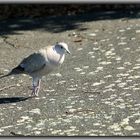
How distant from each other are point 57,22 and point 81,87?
381 centimetres

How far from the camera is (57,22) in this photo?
1034 cm

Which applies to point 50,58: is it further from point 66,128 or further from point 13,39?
point 13,39

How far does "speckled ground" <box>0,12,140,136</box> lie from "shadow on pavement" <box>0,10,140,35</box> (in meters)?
0.21

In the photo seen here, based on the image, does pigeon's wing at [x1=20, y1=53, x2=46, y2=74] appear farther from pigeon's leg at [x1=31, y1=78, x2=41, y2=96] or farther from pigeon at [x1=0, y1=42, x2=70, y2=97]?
pigeon's leg at [x1=31, y1=78, x2=41, y2=96]

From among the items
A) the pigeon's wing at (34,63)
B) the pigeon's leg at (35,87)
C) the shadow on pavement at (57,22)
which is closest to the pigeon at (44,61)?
the pigeon's wing at (34,63)

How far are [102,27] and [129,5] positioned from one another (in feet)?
5.92

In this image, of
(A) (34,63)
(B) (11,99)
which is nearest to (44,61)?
(A) (34,63)

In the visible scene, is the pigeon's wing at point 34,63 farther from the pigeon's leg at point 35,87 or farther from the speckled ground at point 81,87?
the speckled ground at point 81,87

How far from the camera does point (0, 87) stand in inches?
272

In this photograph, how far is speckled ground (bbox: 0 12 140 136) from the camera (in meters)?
5.51

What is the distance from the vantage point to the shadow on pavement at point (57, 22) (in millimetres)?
9844

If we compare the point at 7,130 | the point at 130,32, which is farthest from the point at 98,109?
the point at 130,32

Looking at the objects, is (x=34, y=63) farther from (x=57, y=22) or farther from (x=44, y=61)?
(x=57, y=22)

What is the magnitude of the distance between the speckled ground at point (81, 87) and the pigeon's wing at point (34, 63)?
14.3 inches
